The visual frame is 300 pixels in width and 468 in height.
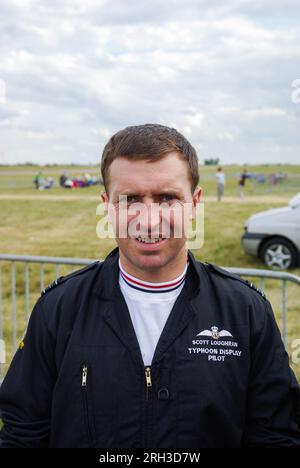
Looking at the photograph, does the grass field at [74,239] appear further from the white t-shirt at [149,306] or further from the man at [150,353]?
the white t-shirt at [149,306]

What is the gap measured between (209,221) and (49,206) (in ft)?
29.3

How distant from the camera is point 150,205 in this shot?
183 centimetres

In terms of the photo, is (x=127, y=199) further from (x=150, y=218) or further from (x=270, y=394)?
(x=270, y=394)

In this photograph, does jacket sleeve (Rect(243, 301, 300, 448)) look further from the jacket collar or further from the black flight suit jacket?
the jacket collar

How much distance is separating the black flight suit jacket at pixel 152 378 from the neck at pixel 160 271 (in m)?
0.08

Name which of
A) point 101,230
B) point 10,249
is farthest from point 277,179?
point 101,230

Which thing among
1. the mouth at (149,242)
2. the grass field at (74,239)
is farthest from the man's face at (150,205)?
the grass field at (74,239)

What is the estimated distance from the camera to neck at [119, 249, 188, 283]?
1886mm

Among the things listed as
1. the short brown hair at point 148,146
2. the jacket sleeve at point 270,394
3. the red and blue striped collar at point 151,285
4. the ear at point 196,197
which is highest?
the short brown hair at point 148,146

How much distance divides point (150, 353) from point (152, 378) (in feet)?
0.29

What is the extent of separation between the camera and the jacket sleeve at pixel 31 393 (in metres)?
1.88

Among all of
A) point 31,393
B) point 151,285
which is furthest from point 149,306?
point 31,393

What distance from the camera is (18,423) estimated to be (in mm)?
1883
